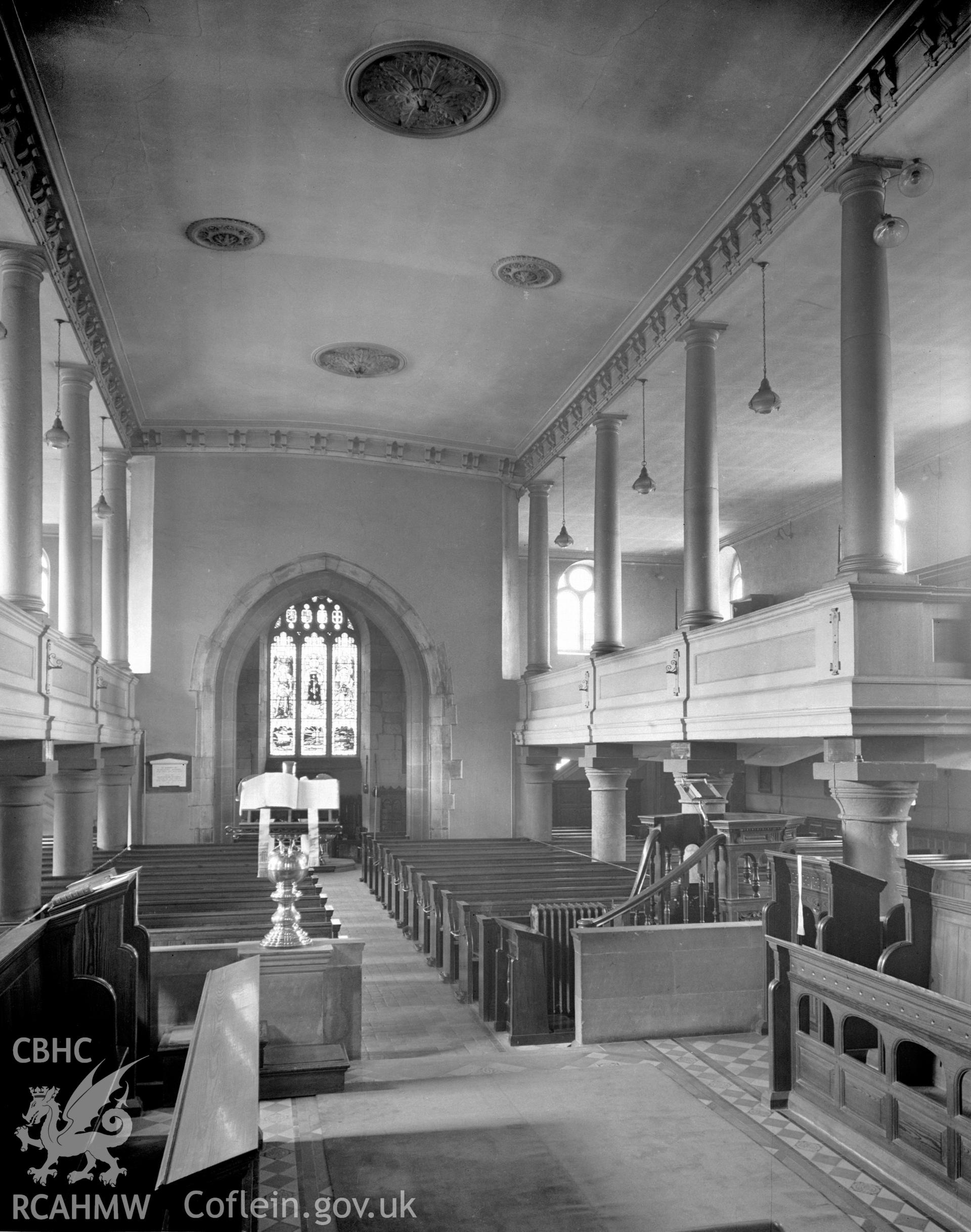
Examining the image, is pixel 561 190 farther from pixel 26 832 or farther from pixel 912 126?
pixel 26 832

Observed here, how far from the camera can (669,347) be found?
41.1ft

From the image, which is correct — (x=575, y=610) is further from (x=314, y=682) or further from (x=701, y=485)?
(x=701, y=485)

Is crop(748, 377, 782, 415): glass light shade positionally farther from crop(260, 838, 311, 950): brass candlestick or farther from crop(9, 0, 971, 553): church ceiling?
crop(260, 838, 311, 950): brass candlestick

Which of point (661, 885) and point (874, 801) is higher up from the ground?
point (874, 801)

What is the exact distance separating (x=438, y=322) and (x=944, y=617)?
7433mm

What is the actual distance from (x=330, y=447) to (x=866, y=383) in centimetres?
1127

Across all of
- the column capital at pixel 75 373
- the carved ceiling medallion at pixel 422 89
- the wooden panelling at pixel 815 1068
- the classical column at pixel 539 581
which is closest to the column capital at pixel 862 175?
the carved ceiling medallion at pixel 422 89

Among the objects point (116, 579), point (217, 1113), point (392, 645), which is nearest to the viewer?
point (217, 1113)

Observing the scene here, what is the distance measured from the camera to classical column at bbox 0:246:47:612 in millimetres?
9383

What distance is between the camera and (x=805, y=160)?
9023mm

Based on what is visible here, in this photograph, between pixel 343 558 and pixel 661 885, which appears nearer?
pixel 661 885

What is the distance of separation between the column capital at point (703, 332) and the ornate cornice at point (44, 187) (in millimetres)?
6448

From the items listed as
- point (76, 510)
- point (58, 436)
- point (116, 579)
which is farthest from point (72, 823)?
point (58, 436)

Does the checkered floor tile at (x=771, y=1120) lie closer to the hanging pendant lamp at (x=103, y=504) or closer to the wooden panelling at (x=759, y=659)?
the wooden panelling at (x=759, y=659)
